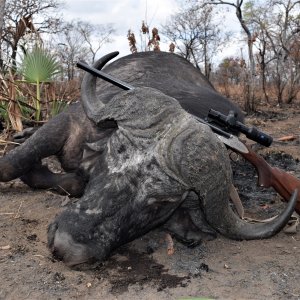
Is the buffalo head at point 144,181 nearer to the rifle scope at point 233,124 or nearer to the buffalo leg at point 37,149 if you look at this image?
the rifle scope at point 233,124

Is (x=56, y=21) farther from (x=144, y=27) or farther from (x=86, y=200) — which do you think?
(x=86, y=200)

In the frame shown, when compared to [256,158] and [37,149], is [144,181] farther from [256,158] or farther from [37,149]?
[37,149]

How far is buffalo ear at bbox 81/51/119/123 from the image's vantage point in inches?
125

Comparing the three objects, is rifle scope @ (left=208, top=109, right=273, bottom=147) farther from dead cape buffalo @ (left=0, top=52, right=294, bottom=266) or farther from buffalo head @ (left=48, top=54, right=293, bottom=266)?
buffalo head @ (left=48, top=54, right=293, bottom=266)

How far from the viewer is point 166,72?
479 centimetres

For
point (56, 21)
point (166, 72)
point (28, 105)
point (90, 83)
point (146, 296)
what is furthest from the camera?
point (56, 21)

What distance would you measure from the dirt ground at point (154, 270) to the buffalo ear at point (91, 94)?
93 cm

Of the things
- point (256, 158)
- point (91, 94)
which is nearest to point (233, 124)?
point (256, 158)

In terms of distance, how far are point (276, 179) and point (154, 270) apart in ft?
4.08

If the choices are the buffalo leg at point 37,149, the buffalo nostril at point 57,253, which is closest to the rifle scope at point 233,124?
the buffalo leg at point 37,149

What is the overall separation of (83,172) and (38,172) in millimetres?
1271

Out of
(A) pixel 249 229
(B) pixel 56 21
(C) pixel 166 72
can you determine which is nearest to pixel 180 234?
(A) pixel 249 229

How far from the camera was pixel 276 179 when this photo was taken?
3479mm

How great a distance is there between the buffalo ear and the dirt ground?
93cm
